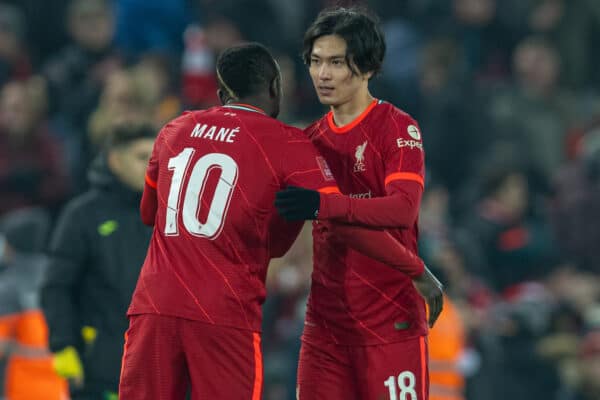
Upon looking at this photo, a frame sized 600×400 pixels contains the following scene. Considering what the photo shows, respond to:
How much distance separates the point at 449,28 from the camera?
12.7m

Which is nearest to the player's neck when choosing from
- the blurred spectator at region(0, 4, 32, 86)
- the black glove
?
the black glove

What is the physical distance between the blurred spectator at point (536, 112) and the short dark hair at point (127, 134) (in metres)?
5.34

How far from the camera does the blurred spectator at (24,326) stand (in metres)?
8.58

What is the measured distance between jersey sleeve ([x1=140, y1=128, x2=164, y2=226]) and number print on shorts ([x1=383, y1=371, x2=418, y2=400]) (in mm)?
1248

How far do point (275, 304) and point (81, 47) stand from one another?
3.43m

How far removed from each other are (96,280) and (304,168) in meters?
2.14

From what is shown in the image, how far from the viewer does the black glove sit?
16.6ft

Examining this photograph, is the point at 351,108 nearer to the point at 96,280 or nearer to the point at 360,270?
the point at 360,270

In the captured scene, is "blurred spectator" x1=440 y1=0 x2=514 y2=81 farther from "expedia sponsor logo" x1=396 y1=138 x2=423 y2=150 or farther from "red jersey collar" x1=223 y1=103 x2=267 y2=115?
"red jersey collar" x1=223 y1=103 x2=267 y2=115

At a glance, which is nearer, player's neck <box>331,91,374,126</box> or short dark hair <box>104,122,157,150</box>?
player's neck <box>331,91,374,126</box>

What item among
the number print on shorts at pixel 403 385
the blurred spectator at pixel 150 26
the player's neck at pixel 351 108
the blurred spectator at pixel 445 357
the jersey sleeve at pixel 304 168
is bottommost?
the blurred spectator at pixel 445 357

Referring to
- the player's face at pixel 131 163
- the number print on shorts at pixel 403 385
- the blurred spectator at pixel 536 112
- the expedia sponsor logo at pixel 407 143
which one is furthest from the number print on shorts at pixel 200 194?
the blurred spectator at pixel 536 112

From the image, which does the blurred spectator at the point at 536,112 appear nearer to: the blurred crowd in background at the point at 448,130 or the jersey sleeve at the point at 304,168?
the blurred crowd in background at the point at 448,130

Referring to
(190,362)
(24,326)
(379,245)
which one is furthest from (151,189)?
(24,326)
